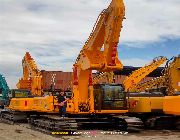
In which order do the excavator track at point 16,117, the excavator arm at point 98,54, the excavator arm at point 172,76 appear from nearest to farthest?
the excavator arm at point 98,54
the excavator arm at point 172,76
the excavator track at point 16,117

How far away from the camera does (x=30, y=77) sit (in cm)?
3191

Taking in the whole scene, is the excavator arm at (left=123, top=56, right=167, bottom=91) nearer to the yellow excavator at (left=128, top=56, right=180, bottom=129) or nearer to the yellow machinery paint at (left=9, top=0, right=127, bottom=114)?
the yellow excavator at (left=128, top=56, right=180, bottom=129)

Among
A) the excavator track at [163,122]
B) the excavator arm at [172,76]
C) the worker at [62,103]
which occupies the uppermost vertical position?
the excavator arm at [172,76]

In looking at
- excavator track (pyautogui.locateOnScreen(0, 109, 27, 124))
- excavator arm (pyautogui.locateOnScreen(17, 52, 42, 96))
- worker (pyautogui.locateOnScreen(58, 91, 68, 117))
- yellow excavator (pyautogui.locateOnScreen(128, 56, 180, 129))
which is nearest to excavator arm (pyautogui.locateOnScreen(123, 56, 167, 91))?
excavator arm (pyautogui.locateOnScreen(17, 52, 42, 96))

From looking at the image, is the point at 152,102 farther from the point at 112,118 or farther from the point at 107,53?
the point at 107,53

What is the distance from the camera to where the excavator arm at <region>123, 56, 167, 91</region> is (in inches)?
1235

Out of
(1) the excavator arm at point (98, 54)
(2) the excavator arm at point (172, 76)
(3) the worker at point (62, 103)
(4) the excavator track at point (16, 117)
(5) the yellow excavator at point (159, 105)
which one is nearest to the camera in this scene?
(1) the excavator arm at point (98, 54)

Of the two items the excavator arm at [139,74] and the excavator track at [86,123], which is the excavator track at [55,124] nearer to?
the excavator track at [86,123]

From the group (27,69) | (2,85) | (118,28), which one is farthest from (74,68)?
(2,85)

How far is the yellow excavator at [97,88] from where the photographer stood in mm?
18172

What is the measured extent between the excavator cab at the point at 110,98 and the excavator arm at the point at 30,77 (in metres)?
11.9

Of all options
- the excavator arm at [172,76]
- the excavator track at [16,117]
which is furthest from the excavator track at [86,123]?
the excavator track at [16,117]

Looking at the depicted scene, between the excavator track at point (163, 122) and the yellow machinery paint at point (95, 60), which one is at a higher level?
the yellow machinery paint at point (95, 60)

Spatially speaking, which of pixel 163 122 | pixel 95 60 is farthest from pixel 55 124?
pixel 163 122
